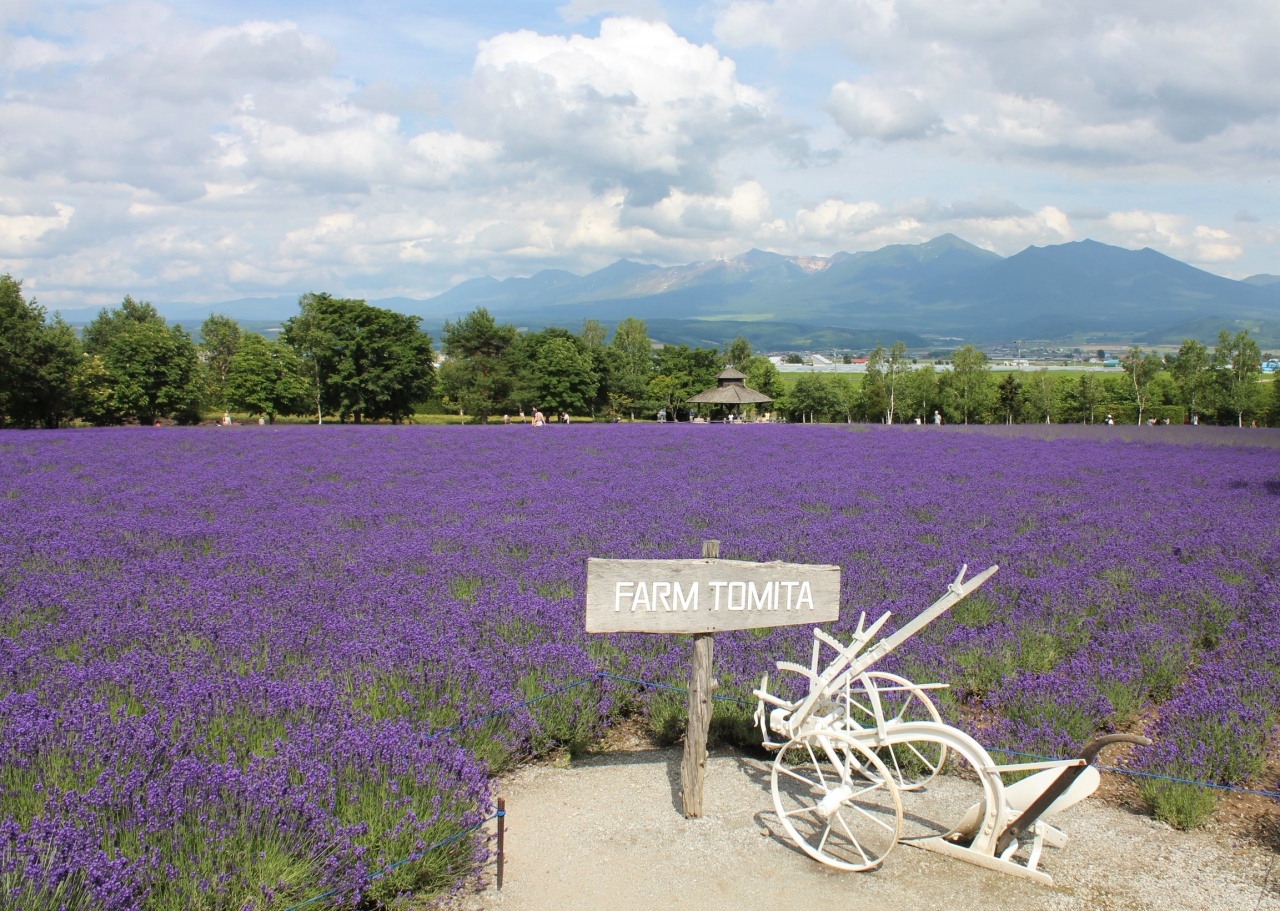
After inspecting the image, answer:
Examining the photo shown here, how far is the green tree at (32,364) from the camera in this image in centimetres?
3875

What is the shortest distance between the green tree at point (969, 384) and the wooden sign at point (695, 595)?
64.8m

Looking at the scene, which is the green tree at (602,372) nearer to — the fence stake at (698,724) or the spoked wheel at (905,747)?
the spoked wheel at (905,747)

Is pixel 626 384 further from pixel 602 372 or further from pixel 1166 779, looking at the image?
pixel 1166 779

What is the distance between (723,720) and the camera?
4707 millimetres

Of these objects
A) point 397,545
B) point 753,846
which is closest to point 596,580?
point 753,846

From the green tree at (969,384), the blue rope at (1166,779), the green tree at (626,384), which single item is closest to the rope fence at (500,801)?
the blue rope at (1166,779)

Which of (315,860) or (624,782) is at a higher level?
(315,860)

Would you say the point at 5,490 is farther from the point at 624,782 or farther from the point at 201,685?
the point at 624,782

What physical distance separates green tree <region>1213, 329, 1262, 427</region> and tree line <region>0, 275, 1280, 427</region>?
11 cm

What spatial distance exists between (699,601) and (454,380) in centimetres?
7434

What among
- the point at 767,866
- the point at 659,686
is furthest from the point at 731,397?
the point at 767,866

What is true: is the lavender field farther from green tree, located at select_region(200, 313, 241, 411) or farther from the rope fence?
green tree, located at select_region(200, 313, 241, 411)

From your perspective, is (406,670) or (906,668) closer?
(406,670)

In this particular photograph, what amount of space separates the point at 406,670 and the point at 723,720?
5.76 ft
